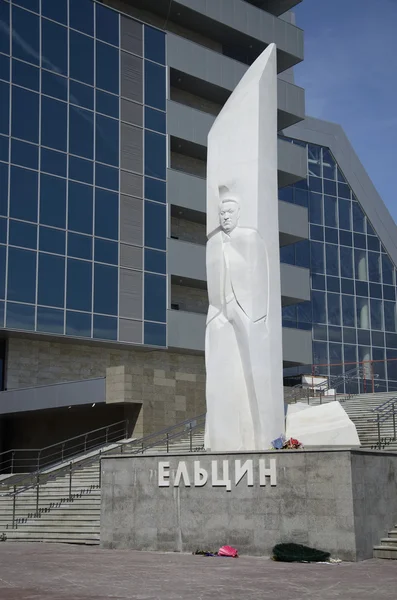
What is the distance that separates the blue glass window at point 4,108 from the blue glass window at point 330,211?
26.2 m

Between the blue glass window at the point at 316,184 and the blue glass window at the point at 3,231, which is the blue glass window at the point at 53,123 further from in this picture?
the blue glass window at the point at 316,184

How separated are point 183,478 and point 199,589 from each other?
257 inches

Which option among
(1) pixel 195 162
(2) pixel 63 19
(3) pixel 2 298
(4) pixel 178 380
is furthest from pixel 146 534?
(1) pixel 195 162

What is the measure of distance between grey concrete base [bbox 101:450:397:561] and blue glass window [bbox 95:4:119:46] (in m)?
28.2

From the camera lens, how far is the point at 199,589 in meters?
11.7

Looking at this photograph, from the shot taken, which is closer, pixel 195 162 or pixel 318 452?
pixel 318 452

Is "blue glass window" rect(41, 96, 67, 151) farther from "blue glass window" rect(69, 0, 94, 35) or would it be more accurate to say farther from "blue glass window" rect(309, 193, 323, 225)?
"blue glass window" rect(309, 193, 323, 225)

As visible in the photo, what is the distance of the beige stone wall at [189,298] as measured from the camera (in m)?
44.9

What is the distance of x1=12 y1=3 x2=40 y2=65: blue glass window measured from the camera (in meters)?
38.4

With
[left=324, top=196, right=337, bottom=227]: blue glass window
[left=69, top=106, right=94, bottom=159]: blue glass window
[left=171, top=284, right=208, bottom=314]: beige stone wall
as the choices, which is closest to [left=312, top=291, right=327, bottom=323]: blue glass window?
[left=324, top=196, right=337, bottom=227]: blue glass window

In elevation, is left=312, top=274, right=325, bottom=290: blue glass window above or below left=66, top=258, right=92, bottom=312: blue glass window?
above

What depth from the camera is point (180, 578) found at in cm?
1305

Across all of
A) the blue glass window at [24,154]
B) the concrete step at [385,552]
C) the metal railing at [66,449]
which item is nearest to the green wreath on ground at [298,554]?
the concrete step at [385,552]

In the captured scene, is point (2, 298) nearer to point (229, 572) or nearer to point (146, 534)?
point (146, 534)
